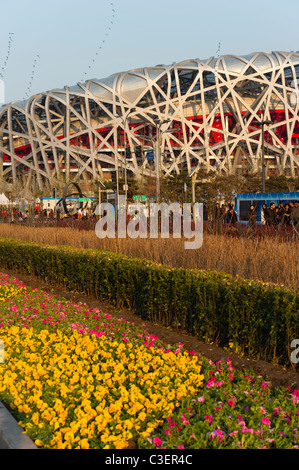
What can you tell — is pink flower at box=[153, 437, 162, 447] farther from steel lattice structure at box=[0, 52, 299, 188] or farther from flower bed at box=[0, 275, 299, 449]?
steel lattice structure at box=[0, 52, 299, 188]

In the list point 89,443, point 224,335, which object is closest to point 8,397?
point 89,443

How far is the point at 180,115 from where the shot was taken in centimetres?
7588

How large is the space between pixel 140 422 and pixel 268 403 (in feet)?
3.93

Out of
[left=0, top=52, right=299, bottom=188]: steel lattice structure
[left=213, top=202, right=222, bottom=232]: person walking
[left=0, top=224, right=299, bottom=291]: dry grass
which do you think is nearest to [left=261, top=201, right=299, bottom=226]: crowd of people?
[left=213, top=202, right=222, bottom=232]: person walking

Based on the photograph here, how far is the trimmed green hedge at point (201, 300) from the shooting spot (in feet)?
20.0

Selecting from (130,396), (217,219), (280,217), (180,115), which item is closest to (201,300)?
(130,396)

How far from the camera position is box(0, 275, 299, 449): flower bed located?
12.3ft

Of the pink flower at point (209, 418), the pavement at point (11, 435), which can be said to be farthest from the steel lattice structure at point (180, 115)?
the pink flower at point (209, 418)

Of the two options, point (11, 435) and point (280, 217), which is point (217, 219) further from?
point (11, 435)

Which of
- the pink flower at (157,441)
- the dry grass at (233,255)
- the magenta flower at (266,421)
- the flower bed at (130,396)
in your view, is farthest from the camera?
the dry grass at (233,255)

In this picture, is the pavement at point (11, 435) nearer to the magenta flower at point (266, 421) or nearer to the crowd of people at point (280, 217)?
the magenta flower at point (266, 421)

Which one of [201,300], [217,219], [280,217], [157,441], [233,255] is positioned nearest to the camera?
[157,441]

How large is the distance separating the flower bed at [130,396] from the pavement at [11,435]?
0.07 metres

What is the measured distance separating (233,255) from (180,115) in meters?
69.0
